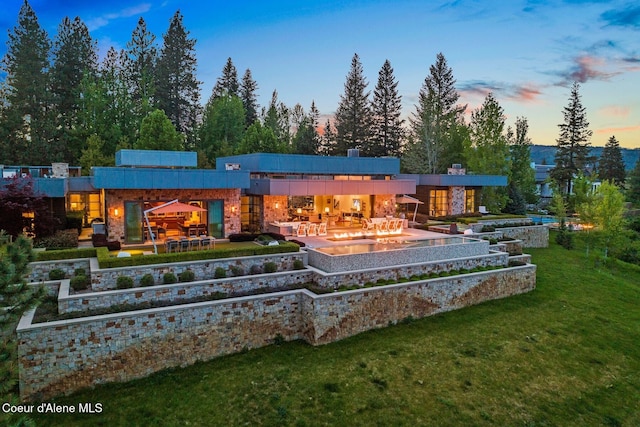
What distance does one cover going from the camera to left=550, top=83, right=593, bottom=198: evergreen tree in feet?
156

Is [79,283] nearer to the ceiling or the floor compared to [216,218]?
nearer to the floor

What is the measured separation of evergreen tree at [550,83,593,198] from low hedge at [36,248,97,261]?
49749 mm

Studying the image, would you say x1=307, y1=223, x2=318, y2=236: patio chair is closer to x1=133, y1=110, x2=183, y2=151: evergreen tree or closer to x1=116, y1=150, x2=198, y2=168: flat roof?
x1=116, y1=150, x2=198, y2=168: flat roof

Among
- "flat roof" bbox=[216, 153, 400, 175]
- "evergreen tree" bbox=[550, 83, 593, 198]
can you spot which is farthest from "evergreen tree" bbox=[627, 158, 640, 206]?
"flat roof" bbox=[216, 153, 400, 175]

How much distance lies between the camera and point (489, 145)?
36.2m

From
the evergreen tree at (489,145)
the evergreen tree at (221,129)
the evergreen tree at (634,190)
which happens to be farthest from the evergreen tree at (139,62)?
the evergreen tree at (634,190)

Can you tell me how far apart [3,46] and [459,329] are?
43.3 meters

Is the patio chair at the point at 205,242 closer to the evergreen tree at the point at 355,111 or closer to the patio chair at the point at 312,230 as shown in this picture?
the patio chair at the point at 312,230

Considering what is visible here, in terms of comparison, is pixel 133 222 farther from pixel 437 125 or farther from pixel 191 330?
pixel 437 125

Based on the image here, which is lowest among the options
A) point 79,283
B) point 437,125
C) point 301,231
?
point 79,283

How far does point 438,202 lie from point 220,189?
17597 millimetres

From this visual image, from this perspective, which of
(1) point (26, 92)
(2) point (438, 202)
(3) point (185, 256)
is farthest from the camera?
(1) point (26, 92)

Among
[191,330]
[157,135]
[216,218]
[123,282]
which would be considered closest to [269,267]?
[191,330]

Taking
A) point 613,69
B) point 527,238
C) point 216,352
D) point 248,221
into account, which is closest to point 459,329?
point 216,352
